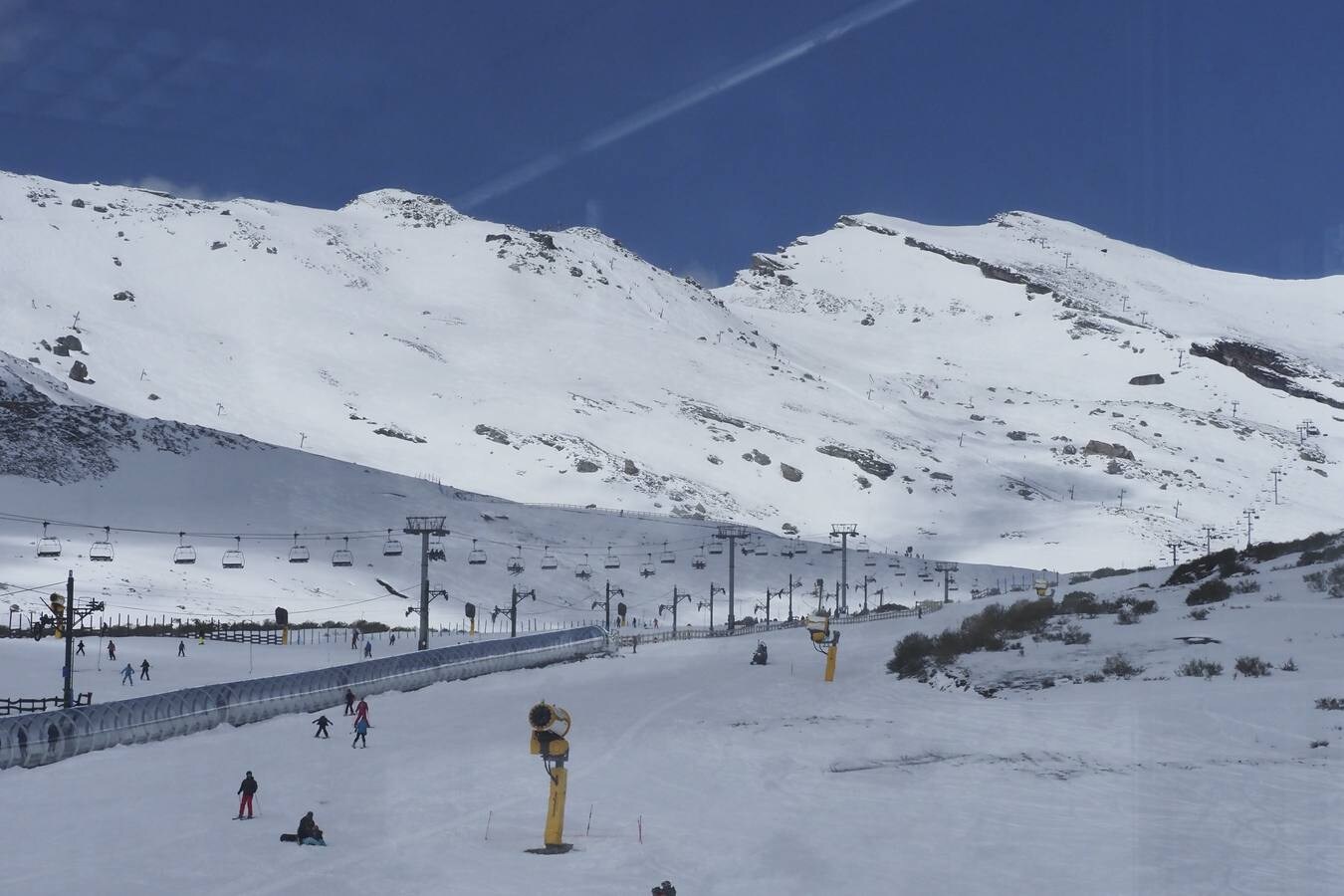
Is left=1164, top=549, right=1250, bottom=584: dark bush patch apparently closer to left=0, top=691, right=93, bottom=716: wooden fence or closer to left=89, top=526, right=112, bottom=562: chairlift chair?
left=0, top=691, right=93, bottom=716: wooden fence

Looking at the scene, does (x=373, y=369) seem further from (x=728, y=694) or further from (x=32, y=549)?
(x=728, y=694)

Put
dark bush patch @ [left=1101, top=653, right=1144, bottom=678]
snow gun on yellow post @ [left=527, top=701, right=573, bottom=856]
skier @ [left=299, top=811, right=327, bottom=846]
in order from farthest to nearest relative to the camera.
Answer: dark bush patch @ [left=1101, top=653, right=1144, bottom=678]
skier @ [left=299, top=811, right=327, bottom=846]
snow gun on yellow post @ [left=527, top=701, right=573, bottom=856]

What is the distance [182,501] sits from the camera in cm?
9200

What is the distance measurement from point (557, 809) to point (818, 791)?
6026mm

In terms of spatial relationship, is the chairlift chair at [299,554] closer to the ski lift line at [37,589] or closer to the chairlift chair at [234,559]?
the chairlift chair at [234,559]

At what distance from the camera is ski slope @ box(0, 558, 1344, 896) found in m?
18.2

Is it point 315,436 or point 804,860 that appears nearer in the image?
point 804,860

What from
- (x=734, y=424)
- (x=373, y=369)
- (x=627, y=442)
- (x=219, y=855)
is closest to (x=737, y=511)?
(x=627, y=442)

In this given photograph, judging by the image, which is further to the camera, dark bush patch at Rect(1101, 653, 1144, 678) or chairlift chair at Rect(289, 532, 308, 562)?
chairlift chair at Rect(289, 532, 308, 562)

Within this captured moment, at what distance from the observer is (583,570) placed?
93.8 m

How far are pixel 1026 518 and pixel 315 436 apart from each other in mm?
82390

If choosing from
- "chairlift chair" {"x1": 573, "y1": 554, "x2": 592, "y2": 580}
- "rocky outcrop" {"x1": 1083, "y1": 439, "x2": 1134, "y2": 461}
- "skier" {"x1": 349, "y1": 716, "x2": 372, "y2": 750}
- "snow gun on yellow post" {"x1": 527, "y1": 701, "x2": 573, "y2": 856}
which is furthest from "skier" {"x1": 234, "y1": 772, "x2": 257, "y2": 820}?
"rocky outcrop" {"x1": 1083, "y1": 439, "x2": 1134, "y2": 461}

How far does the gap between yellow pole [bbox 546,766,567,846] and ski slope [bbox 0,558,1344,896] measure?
0.45 meters

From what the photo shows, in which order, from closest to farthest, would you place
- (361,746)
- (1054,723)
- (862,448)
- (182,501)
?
1. (1054,723)
2. (361,746)
3. (182,501)
4. (862,448)
